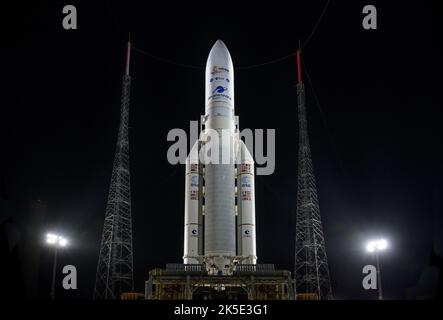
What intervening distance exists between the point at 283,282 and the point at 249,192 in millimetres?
8821

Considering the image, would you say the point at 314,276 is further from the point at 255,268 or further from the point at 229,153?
the point at 229,153

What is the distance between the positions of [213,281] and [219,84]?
53.3 ft

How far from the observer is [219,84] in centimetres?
3900

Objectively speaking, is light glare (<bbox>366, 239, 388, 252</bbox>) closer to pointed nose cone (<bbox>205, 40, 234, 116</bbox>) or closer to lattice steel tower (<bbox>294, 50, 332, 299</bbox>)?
lattice steel tower (<bbox>294, 50, 332, 299</bbox>)

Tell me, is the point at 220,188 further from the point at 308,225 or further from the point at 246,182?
the point at 308,225

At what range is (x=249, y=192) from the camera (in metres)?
39.9

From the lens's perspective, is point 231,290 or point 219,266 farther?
point 231,290

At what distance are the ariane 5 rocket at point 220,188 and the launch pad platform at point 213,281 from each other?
3.18 feet

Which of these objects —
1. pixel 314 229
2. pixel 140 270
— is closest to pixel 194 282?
pixel 314 229

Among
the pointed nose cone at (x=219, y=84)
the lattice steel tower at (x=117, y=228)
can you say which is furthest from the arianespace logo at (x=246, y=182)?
the lattice steel tower at (x=117, y=228)

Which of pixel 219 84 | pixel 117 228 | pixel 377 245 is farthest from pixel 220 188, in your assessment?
pixel 377 245

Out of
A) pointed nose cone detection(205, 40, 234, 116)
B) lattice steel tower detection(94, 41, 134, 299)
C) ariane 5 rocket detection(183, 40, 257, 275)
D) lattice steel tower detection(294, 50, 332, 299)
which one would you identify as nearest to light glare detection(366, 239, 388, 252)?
ariane 5 rocket detection(183, 40, 257, 275)

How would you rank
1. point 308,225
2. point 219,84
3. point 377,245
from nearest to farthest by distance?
point 377,245
point 219,84
point 308,225

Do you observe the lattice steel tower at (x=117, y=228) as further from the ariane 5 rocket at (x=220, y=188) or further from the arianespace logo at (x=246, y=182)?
the arianespace logo at (x=246, y=182)
